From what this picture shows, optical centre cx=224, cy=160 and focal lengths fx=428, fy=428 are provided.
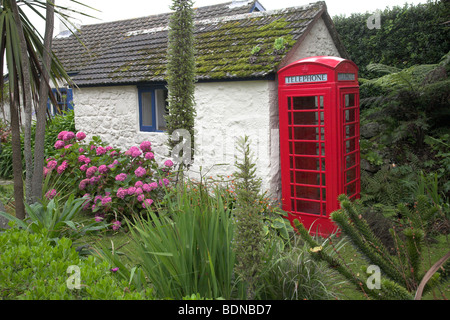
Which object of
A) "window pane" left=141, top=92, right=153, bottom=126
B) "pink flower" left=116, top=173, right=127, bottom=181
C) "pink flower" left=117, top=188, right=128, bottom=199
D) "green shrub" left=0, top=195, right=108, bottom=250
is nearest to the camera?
"green shrub" left=0, top=195, right=108, bottom=250

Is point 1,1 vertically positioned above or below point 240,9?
below

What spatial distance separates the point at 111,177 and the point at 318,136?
3403 mm

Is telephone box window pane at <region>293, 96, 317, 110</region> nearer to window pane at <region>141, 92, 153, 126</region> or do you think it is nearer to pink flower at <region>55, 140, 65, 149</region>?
window pane at <region>141, 92, 153, 126</region>

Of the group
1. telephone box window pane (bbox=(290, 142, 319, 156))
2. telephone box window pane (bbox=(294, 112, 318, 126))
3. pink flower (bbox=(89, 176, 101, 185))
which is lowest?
pink flower (bbox=(89, 176, 101, 185))

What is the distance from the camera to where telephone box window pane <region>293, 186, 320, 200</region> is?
6.31 m

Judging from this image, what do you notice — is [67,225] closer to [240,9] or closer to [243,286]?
[243,286]

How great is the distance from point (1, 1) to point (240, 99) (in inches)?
146

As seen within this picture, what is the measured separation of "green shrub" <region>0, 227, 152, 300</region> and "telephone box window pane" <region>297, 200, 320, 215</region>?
3652mm

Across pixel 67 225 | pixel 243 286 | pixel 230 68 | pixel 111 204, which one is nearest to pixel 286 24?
pixel 230 68

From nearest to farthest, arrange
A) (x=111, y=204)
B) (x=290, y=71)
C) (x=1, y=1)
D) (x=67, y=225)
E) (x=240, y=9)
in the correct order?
1. (x=67, y=225)
2. (x=1, y=1)
3. (x=290, y=71)
4. (x=111, y=204)
5. (x=240, y=9)

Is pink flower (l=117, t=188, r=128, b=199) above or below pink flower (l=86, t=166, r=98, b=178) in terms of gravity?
below

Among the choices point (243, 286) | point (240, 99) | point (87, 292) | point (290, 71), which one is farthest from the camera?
point (240, 99)

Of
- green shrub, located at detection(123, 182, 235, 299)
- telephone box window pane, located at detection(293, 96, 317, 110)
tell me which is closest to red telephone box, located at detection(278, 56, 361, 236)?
telephone box window pane, located at detection(293, 96, 317, 110)
